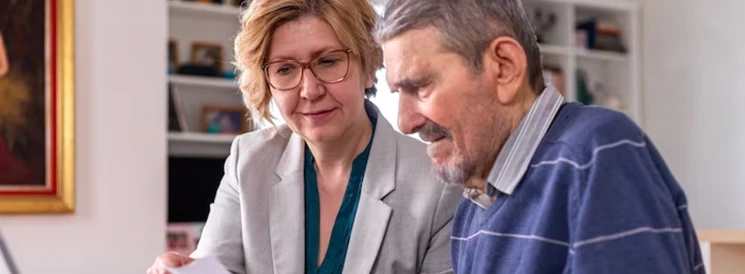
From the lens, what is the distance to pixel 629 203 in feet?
3.02

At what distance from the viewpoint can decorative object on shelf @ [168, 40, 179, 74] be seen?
4.40 meters

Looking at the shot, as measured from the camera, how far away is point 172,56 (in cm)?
443

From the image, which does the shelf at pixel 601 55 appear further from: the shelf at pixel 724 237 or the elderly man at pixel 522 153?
the elderly man at pixel 522 153

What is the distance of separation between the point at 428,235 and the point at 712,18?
402cm

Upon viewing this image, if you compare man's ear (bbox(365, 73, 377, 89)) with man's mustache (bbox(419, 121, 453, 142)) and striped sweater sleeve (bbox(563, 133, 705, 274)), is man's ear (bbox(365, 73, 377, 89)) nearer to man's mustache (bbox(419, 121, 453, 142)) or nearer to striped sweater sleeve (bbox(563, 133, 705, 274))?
man's mustache (bbox(419, 121, 453, 142))

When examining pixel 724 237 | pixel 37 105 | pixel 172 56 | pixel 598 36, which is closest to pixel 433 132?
pixel 724 237

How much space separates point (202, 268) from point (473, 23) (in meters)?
0.65

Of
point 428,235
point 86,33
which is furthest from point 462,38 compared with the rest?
point 86,33

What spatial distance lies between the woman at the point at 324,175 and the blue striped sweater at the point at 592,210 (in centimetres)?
51

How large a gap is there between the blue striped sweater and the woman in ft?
→ 1.69

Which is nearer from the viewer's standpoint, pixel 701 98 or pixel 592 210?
pixel 592 210

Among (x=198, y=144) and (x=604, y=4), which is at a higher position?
(x=604, y=4)

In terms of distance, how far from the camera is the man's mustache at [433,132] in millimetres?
1094

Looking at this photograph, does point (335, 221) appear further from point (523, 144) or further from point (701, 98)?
point (701, 98)
